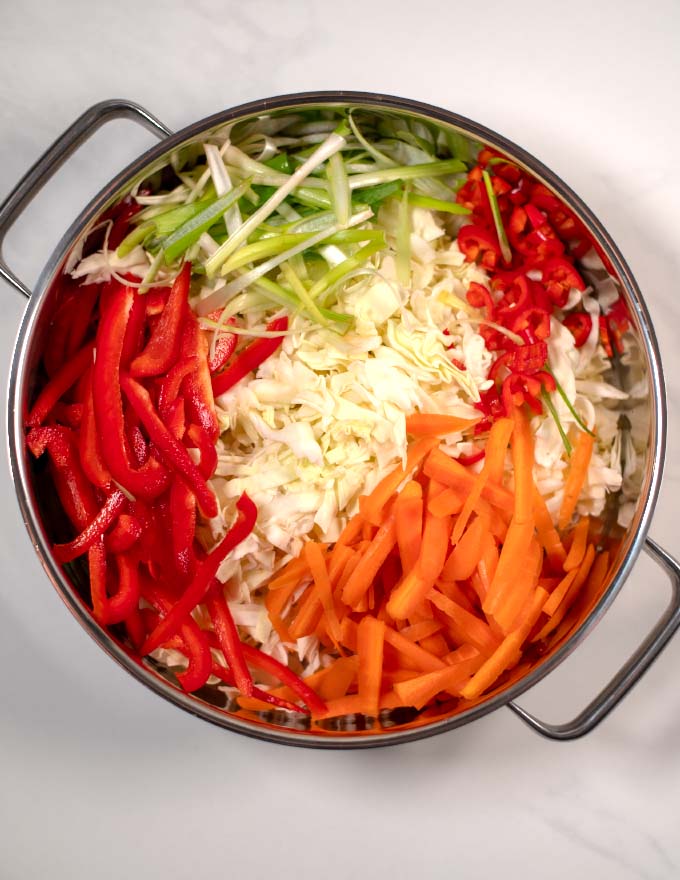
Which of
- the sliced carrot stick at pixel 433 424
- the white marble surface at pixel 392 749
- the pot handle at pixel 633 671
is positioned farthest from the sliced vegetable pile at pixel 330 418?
the white marble surface at pixel 392 749

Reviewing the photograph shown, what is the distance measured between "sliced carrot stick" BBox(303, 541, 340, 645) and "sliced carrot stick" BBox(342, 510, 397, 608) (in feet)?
0.10

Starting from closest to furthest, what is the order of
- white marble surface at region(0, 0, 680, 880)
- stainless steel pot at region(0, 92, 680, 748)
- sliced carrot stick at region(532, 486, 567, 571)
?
stainless steel pot at region(0, 92, 680, 748), sliced carrot stick at region(532, 486, 567, 571), white marble surface at region(0, 0, 680, 880)

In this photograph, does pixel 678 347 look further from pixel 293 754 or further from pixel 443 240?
pixel 293 754

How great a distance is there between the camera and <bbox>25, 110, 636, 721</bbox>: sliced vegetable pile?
132 cm

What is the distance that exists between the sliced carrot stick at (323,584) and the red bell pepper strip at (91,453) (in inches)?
15.3

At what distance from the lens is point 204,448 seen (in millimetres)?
1338

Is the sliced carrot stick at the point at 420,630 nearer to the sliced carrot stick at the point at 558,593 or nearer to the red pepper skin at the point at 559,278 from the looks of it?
the sliced carrot stick at the point at 558,593

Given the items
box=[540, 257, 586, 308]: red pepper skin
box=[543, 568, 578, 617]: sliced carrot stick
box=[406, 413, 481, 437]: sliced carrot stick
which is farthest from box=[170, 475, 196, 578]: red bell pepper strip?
box=[540, 257, 586, 308]: red pepper skin

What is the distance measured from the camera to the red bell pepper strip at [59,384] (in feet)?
4.27

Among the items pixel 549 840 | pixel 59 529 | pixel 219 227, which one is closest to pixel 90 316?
pixel 219 227

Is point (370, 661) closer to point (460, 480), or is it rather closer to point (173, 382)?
point (460, 480)

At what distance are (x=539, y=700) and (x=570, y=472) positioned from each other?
54cm

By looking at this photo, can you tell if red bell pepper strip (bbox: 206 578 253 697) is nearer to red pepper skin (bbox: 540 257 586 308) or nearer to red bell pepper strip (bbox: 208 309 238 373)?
red bell pepper strip (bbox: 208 309 238 373)

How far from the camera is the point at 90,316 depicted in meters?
1.39
